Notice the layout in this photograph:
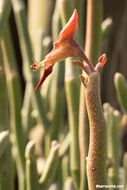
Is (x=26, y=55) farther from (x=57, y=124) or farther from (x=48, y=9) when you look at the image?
(x=48, y=9)

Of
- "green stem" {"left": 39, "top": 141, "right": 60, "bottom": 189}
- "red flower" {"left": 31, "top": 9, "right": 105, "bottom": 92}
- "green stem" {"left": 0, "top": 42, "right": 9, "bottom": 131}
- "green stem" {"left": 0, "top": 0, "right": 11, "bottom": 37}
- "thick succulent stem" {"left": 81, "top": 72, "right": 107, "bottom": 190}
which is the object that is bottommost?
"thick succulent stem" {"left": 81, "top": 72, "right": 107, "bottom": 190}

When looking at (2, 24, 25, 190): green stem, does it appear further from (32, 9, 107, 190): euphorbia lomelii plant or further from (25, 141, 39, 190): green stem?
(32, 9, 107, 190): euphorbia lomelii plant

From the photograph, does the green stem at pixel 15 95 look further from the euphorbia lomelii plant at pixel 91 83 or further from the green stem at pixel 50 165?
the euphorbia lomelii plant at pixel 91 83

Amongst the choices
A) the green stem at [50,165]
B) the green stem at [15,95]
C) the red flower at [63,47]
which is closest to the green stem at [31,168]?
the green stem at [50,165]

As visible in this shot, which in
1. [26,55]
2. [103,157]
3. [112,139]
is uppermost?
[26,55]

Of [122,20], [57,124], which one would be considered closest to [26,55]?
[57,124]

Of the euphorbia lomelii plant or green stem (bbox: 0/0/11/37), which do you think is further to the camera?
green stem (bbox: 0/0/11/37)

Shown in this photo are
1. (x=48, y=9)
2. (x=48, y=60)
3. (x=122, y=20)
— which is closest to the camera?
(x=48, y=60)

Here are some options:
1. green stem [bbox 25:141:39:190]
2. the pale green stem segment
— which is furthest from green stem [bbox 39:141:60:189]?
the pale green stem segment
